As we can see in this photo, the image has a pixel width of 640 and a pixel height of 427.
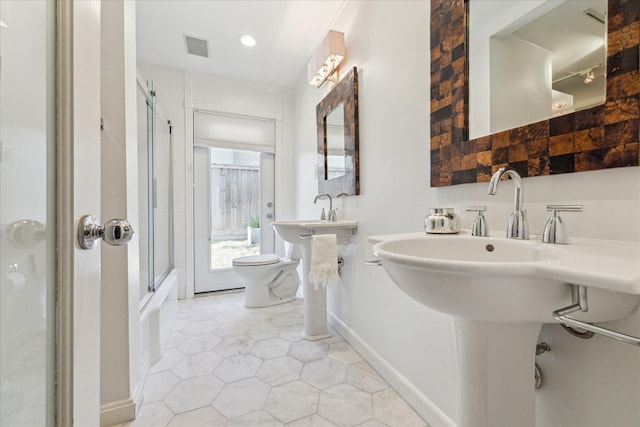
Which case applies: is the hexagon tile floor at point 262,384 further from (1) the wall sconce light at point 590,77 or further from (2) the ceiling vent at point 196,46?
(2) the ceiling vent at point 196,46

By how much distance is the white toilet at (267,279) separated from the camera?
8.21ft

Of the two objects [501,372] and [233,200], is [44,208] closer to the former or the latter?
[501,372]

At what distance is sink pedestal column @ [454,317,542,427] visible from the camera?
654 mm

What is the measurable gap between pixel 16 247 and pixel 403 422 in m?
1.42

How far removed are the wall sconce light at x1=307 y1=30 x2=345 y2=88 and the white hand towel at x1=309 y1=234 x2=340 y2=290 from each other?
48.3 inches

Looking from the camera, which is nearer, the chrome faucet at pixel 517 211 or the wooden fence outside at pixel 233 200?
the chrome faucet at pixel 517 211

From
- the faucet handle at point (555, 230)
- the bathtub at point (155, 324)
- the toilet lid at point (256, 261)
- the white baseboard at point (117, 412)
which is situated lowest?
the white baseboard at point (117, 412)

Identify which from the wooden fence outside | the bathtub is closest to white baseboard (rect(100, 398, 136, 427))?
the bathtub

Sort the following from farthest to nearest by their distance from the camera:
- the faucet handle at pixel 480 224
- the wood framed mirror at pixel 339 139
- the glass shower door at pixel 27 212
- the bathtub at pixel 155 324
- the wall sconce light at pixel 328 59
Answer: the wall sconce light at pixel 328 59, the wood framed mirror at pixel 339 139, the bathtub at pixel 155 324, the faucet handle at pixel 480 224, the glass shower door at pixel 27 212

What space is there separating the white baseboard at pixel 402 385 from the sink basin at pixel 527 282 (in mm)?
838

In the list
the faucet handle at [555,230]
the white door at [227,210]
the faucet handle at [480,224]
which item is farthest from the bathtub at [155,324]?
the faucet handle at [555,230]

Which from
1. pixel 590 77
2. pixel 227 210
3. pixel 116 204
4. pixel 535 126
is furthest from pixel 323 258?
pixel 227 210

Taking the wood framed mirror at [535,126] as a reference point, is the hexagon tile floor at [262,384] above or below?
below

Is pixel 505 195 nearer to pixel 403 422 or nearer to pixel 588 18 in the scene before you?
pixel 588 18
